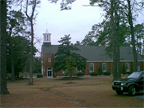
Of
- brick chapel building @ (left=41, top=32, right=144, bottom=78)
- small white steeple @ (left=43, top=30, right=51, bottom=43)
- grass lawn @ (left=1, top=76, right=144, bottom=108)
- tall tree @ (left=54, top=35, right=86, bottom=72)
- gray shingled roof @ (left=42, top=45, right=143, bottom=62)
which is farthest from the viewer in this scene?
small white steeple @ (left=43, top=30, right=51, bottom=43)

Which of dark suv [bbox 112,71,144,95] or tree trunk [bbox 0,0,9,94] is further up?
tree trunk [bbox 0,0,9,94]

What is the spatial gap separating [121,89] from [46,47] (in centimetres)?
4580

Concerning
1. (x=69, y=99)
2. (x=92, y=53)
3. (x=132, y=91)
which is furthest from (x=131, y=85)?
(x=92, y=53)

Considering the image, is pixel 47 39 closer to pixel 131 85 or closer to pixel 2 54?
pixel 2 54

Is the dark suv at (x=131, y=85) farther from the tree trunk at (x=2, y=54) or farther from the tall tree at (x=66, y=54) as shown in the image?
the tall tree at (x=66, y=54)

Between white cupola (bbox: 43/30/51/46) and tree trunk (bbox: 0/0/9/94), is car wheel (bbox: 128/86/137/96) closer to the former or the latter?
tree trunk (bbox: 0/0/9/94)

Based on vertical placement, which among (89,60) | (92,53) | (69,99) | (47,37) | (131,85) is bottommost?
(69,99)

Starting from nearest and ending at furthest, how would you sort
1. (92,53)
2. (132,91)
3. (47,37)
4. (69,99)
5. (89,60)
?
(69,99) → (132,91) → (89,60) → (47,37) → (92,53)

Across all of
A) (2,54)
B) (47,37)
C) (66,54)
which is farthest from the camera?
(47,37)

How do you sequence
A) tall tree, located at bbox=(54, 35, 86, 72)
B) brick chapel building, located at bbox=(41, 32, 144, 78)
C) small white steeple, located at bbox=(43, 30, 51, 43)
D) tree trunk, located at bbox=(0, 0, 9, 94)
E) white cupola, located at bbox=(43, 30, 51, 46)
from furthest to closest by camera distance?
small white steeple, located at bbox=(43, 30, 51, 43) < white cupola, located at bbox=(43, 30, 51, 46) < brick chapel building, located at bbox=(41, 32, 144, 78) < tall tree, located at bbox=(54, 35, 86, 72) < tree trunk, located at bbox=(0, 0, 9, 94)

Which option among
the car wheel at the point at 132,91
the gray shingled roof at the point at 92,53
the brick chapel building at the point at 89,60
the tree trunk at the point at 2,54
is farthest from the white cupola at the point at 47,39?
the car wheel at the point at 132,91

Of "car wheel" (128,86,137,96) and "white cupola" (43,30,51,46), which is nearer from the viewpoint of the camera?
"car wheel" (128,86,137,96)

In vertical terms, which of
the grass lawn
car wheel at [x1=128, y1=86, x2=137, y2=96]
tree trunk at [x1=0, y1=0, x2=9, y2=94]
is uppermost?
tree trunk at [x1=0, y1=0, x2=9, y2=94]

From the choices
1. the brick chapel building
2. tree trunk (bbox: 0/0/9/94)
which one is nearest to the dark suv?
tree trunk (bbox: 0/0/9/94)
